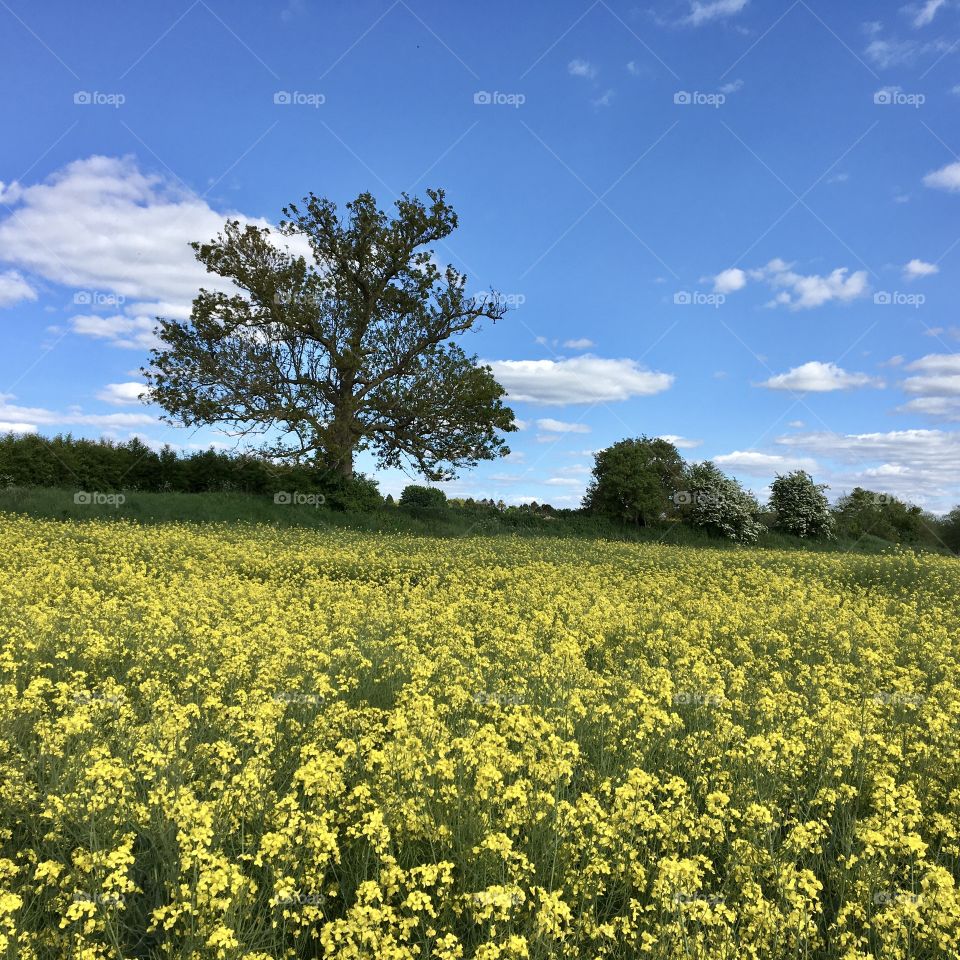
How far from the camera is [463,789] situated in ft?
13.1

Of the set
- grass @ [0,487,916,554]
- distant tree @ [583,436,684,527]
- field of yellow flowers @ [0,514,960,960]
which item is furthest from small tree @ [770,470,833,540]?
field of yellow flowers @ [0,514,960,960]

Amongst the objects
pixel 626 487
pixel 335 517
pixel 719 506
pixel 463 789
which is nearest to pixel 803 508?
pixel 719 506

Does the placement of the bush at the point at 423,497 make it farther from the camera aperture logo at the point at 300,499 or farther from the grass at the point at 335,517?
the camera aperture logo at the point at 300,499

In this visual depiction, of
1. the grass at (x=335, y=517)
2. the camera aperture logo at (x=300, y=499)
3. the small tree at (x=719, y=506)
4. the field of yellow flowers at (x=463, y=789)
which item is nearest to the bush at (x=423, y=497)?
the grass at (x=335, y=517)

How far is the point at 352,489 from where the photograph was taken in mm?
33469

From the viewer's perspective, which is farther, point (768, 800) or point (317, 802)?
point (768, 800)

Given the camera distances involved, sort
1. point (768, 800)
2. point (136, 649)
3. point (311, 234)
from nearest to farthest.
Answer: point (768, 800), point (136, 649), point (311, 234)

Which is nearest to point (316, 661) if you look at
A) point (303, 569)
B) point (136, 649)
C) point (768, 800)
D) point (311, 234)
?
point (136, 649)

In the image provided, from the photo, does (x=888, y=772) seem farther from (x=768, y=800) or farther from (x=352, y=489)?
(x=352, y=489)

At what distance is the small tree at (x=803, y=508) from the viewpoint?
133 ft

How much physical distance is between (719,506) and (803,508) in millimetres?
6248

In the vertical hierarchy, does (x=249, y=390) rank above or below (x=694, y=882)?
above

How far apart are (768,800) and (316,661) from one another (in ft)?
14.7

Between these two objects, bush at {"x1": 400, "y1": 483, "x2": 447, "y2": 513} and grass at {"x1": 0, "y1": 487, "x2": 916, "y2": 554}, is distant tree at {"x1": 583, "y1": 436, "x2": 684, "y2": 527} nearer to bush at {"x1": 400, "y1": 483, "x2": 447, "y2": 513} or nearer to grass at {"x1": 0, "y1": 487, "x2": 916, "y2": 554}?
grass at {"x1": 0, "y1": 487, "x2": 916, "y2": 554}
